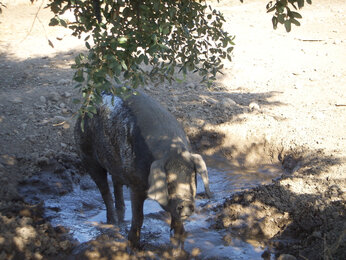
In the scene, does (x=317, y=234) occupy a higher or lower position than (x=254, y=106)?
lower

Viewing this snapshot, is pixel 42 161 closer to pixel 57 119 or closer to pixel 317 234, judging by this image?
pixel 57 119

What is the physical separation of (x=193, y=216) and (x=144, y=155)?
1.78m

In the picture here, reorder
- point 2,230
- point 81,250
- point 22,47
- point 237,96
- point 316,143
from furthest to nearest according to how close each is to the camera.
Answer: point 22,47
point 237,96
point 316,143
point 81,250
point 2,230

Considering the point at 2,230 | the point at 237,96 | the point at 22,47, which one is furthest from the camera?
the point at 22,47

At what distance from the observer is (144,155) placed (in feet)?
14.1

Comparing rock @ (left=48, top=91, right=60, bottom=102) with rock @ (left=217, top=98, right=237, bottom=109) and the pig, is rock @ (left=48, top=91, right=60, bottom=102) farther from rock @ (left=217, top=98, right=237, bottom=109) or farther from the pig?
rock @ (left=217, top=98, right=237, bottom=109)

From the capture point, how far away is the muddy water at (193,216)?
190 inches

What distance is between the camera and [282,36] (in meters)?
12.7

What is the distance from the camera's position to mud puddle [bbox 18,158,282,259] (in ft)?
15.8

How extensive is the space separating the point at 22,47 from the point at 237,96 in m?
6.70

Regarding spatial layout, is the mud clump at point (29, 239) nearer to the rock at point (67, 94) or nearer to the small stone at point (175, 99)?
the rock at point (67, 94)

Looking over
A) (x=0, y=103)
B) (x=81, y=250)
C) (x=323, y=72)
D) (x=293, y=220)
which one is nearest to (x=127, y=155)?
(x=81, y=250)

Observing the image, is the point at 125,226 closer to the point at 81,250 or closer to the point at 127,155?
the point at 81,250

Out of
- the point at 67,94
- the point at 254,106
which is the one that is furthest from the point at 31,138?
the point at 254,106
